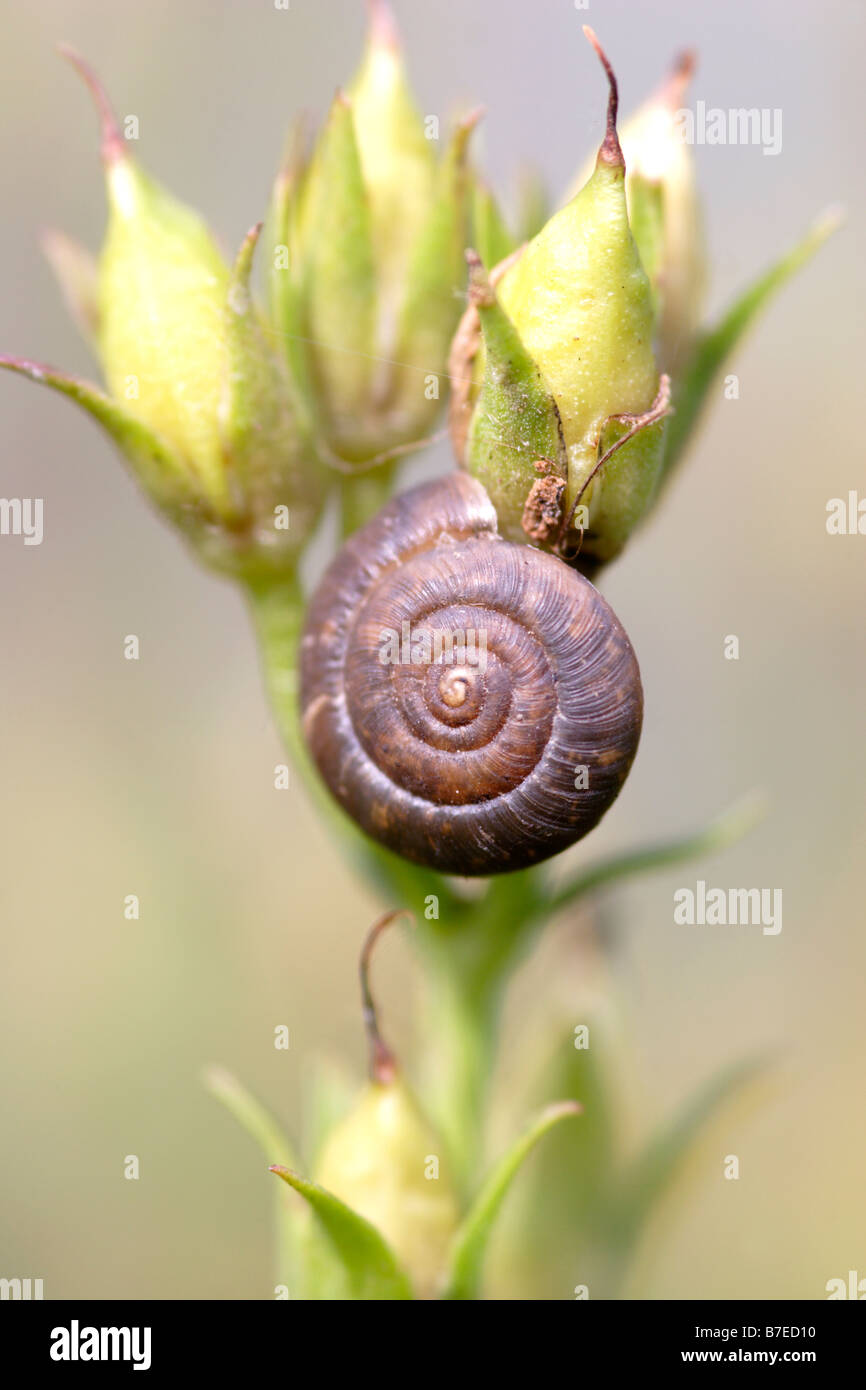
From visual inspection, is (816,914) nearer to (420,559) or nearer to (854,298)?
(854,298)

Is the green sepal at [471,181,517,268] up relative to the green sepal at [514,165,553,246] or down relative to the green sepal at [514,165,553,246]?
down

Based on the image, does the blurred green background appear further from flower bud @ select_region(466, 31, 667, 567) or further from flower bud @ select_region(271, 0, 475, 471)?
flower bud @ select_region(466, 31, 667, 567)

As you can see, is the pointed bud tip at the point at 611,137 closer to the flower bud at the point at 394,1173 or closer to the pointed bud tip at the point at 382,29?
the pointed bud tip at the point at 382,29

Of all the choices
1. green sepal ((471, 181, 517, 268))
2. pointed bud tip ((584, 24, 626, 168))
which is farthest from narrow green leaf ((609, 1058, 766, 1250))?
pointed bud tip ((584, 24, 626, 168))

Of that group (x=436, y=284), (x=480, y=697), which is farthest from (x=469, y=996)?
(x=436, y=284)

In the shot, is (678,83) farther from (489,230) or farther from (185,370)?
(185,370)
